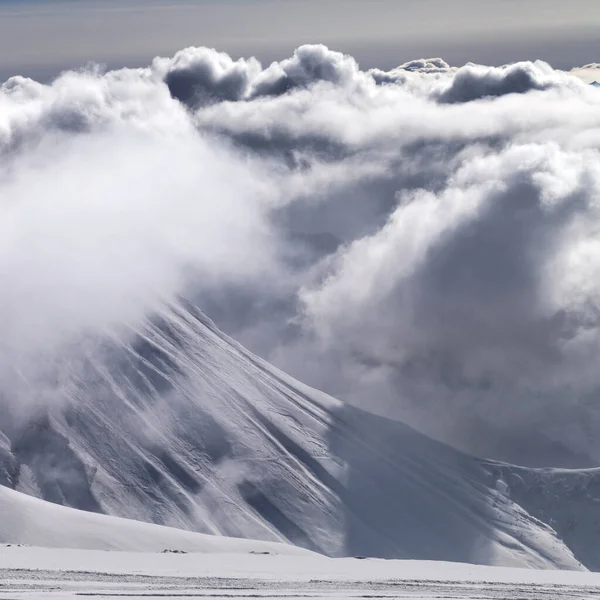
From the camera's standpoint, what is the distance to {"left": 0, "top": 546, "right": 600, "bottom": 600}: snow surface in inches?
1596

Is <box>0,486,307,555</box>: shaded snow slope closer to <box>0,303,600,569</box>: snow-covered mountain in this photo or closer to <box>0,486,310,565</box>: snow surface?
<box>0,486,310,565</box>: snow surface

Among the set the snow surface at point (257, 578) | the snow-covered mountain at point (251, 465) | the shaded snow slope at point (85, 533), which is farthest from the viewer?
the snow-covered mountain at point (251, 465)

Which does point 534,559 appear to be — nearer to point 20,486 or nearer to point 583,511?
point 583,511

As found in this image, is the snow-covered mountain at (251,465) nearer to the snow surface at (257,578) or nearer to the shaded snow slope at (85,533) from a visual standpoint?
the shaded snow slope at (85,533)

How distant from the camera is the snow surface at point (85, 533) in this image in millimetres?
53719

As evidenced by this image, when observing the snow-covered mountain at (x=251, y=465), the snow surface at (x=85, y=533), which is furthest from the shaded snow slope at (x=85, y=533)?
the snow-covered mountain at (x=251, y=465)

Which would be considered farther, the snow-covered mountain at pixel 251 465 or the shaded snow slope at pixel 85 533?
the snow-covered mountain at pixel 251 465

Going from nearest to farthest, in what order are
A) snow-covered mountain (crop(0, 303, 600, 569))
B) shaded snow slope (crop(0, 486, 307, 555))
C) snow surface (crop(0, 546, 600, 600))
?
snow surface (crop(0, 546, 600, 600)) → shaded snow slope (crop(0, 486, 307, 555)) → snow-covered mountain (crop(0, 303, 600, 569))

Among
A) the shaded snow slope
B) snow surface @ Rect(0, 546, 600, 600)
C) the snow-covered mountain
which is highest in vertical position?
snow surface @ Rect(0, 546, 600, 600)

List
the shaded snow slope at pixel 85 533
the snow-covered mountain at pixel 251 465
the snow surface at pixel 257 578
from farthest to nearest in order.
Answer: the snow-covered mountain at pixel 251 465 < the shaded snow slope at pixel 85 533 < the snow surface at pixel 257 578

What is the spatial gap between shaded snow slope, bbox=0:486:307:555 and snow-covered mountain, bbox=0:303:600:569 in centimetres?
3967

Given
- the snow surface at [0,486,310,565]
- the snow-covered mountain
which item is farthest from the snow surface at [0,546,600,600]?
the snow-covered mountain

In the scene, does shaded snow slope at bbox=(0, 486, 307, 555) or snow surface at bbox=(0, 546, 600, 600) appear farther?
shaded snow slope at bbox=(0, 486, 307, 555)

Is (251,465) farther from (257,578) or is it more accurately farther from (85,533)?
(257,578)
